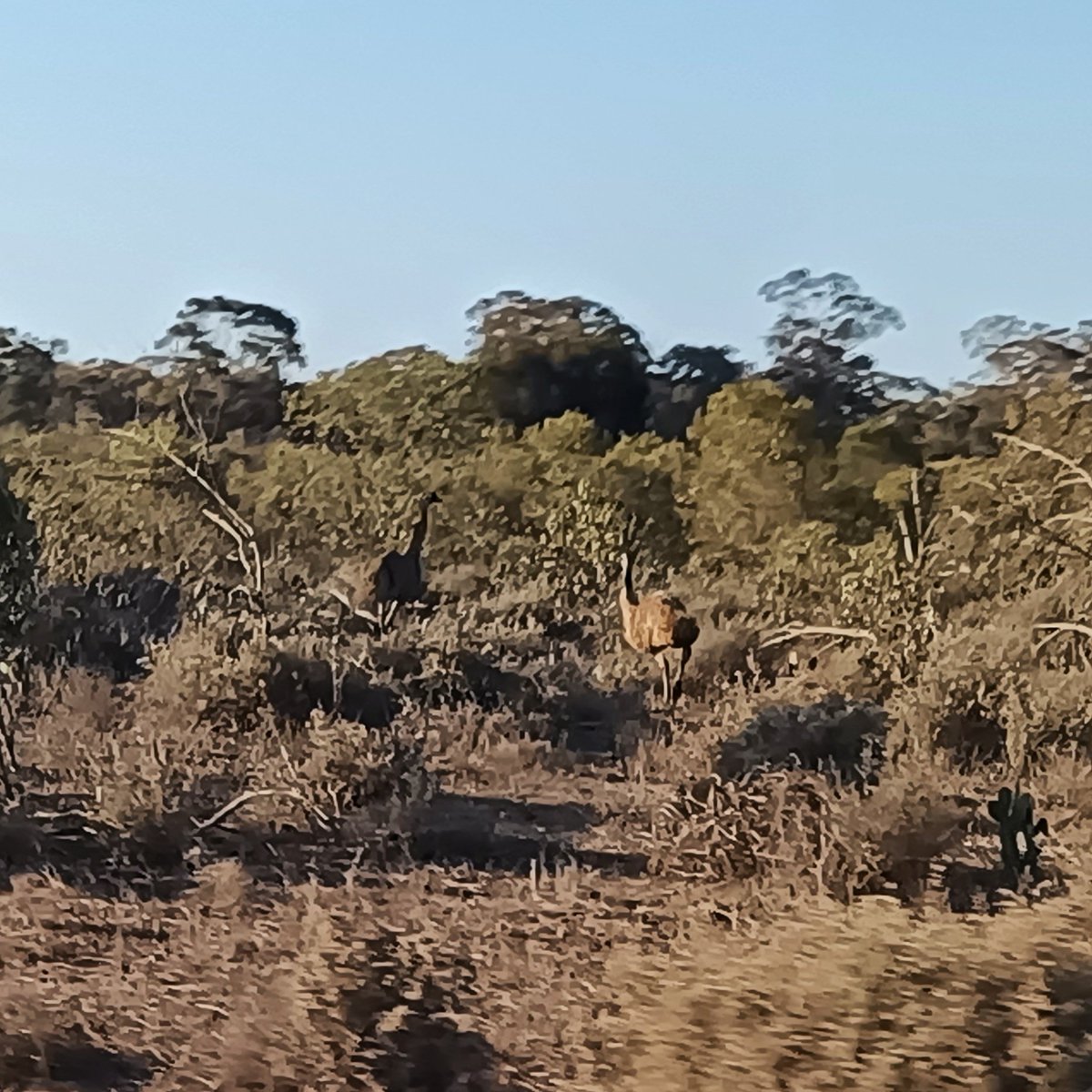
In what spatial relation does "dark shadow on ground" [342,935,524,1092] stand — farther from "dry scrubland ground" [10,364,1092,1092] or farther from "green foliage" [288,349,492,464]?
"green foliage" [288,349,492,464]

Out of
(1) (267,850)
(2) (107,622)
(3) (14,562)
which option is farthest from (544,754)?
(2) (107,622)

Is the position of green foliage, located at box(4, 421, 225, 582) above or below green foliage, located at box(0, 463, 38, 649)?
above

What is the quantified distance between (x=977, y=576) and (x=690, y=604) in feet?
21.1

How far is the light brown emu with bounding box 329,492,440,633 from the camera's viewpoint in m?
16.9

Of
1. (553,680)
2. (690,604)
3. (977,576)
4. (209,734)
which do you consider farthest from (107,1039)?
(690,604)

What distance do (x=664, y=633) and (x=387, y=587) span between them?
9.38 ft

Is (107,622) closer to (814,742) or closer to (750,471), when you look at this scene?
(750,471)

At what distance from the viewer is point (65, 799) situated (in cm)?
1099

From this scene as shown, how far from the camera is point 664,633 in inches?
619

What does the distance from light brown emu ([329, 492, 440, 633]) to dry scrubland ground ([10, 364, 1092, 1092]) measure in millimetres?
447

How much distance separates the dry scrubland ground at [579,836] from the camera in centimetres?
519

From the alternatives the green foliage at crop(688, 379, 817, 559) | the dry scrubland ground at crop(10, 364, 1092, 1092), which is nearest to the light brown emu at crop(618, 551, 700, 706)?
the dry scrubland ground at crop(10, 364, 1092, 1092)

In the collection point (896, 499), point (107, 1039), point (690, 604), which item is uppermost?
point (896, 499)

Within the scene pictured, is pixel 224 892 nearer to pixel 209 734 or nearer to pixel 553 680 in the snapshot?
pixel 209 734
